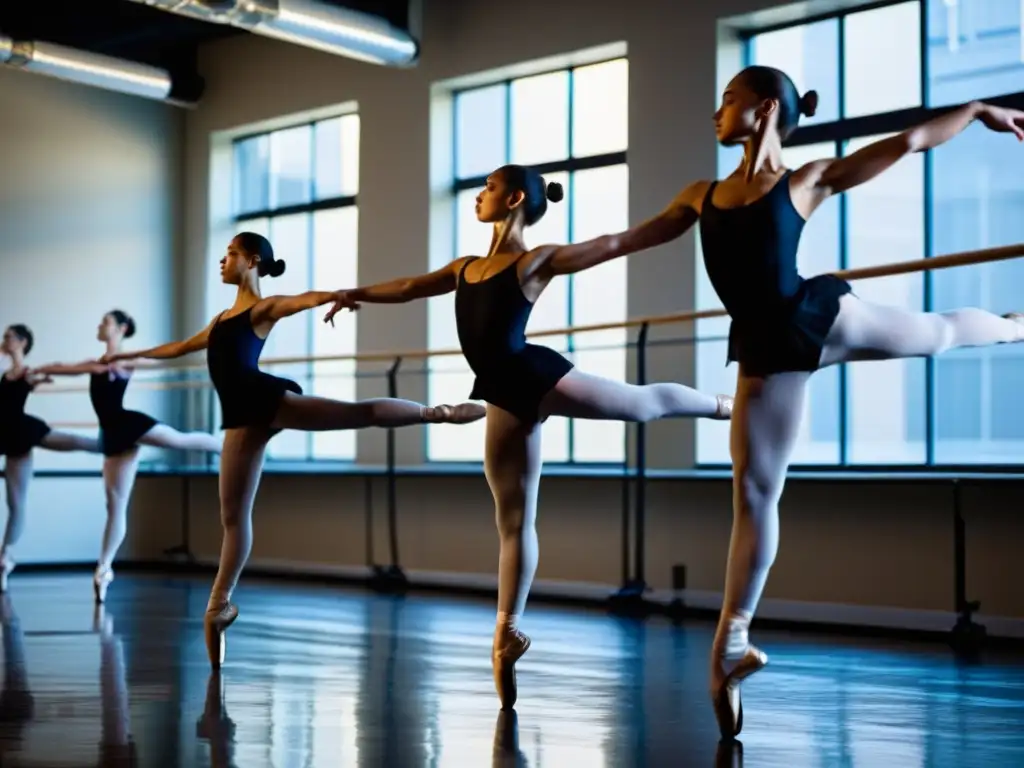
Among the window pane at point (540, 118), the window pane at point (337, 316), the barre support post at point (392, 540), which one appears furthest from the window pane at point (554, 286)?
the window pane at point (337, 316)

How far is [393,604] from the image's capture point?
686cm

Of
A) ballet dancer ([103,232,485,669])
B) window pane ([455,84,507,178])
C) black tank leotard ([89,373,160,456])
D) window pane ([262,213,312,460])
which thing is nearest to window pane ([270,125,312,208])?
window pane ([262,213,312,460])

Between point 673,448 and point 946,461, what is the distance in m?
1.46

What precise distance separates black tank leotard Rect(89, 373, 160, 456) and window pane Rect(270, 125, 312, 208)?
305 centimetres

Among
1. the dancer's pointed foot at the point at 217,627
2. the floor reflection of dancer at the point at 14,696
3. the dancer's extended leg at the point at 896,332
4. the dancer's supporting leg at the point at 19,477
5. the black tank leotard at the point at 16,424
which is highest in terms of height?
the dancer's extended leg at the point at 896,332

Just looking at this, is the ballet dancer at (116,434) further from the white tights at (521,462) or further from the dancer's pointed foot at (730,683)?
the dancer's pointed foot at (730,683)

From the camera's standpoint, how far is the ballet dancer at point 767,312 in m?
2.91

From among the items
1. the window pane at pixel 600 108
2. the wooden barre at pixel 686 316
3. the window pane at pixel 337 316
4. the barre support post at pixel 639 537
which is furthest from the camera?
the window pane at pixel 337 316

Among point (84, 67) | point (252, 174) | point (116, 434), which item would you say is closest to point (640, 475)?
point (116, 434)

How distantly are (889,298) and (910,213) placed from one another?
0.40 m

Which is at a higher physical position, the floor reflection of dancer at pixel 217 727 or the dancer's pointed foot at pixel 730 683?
the dancer's pointed foot at pixel 730 683

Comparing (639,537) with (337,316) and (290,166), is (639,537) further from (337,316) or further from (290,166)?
(290,166)

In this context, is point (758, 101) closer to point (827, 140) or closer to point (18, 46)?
point (827, 140)

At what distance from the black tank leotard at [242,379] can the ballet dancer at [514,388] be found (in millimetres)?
842
